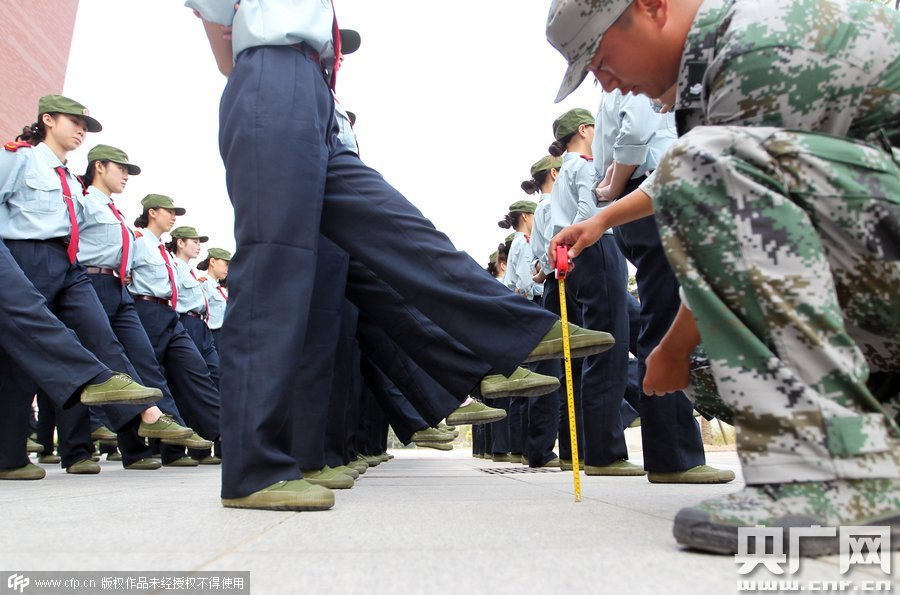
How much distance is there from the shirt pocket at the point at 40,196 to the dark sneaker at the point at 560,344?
320 cm

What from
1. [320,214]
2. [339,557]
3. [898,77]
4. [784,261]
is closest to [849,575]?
[784,261]

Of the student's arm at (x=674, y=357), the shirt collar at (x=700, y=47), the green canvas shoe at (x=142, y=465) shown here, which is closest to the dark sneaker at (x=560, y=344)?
the student's arm at (x=674, y=357)

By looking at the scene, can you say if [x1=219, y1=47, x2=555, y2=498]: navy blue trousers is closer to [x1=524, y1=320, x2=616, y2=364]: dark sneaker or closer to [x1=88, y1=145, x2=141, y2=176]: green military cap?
[x1=524, y1=320, x2=616, y2=364]: dark sneaker

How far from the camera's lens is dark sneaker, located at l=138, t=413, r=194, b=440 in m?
4.20

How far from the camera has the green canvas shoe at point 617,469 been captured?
3.22 metres

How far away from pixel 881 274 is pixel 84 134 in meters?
4.74

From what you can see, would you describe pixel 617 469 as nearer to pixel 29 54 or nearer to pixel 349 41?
pixel 349 41

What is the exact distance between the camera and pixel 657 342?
266 centimetres

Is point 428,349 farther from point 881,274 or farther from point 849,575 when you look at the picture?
point 849,575

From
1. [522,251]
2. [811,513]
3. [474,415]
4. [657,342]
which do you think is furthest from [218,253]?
[811,513]

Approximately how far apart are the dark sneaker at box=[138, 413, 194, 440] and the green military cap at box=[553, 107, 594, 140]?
9.50 ft

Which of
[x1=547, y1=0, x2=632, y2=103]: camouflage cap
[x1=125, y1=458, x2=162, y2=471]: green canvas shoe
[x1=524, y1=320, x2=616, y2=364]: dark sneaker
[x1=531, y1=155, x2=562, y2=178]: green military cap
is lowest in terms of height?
[x1=125, y1=458, x2=162, y2=471]: green canvas shoe

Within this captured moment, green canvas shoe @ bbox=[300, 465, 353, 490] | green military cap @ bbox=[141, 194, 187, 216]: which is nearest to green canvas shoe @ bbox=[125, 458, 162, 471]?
green military cap @ bbox=[141, 194, 187, 216]

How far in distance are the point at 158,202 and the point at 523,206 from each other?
3456 mm
